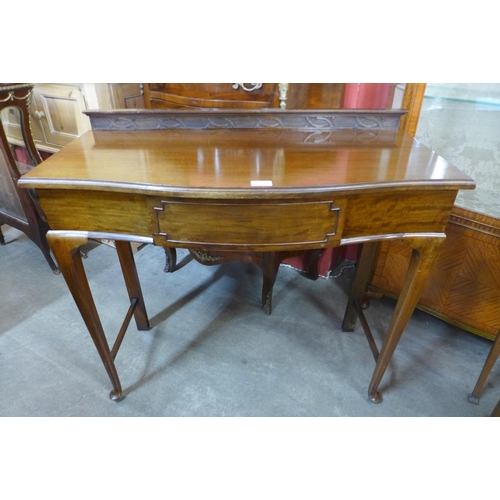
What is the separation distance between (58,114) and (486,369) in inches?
103

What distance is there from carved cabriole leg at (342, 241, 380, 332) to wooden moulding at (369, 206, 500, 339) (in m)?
0.18

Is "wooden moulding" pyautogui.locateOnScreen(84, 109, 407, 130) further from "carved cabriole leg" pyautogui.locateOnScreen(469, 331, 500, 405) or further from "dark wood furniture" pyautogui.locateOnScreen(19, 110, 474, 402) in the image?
"carved cabriole leg" pyautogui.locateOnScreen(469, 331, 500, 405)

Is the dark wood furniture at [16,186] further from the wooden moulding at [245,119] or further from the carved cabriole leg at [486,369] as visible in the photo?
the carved cabriole leg at [486,369]

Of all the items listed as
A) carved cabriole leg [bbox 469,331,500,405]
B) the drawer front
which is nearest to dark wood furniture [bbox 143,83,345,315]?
the drawer front

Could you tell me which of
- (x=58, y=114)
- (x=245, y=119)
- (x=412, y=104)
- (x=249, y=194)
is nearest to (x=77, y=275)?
(x=249, y=194)

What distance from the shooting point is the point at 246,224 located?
3.07 feet

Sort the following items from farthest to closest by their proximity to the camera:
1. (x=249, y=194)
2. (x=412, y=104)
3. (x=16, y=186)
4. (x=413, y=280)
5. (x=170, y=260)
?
(x=170, y=260)
(x=16, y=186)
(x=412, y=104)
(x=413, y=280)
(x=249, y=194)

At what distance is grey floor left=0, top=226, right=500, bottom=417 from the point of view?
145 centimetres

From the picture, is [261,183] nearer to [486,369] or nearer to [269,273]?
[269,273]

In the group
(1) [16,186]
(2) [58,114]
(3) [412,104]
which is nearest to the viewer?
(3) [412,104]

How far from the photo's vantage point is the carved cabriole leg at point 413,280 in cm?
103

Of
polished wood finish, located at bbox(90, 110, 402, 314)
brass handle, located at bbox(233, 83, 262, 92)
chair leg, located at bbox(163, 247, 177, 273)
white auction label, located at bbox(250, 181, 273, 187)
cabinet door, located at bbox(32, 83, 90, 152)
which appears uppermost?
brass handle, located at bbox(233, 83, 262, 92)

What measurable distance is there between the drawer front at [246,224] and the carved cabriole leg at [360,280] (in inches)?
23.6

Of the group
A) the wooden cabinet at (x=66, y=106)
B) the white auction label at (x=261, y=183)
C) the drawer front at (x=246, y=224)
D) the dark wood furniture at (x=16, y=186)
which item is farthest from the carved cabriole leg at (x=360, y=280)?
the dark wood furniture at (x=16, y=186)
